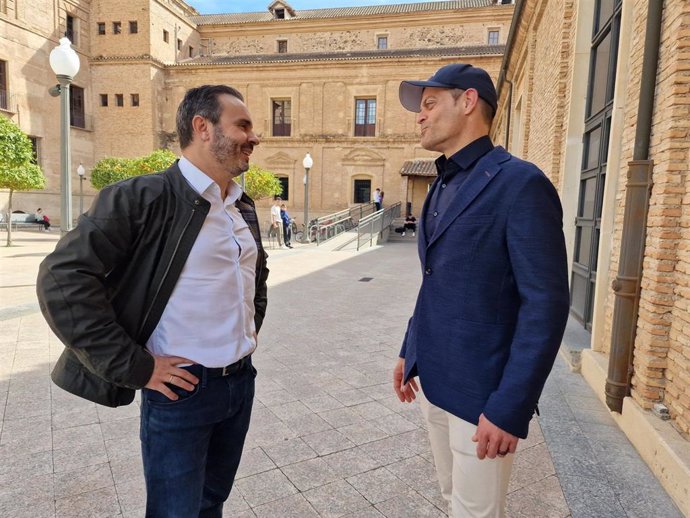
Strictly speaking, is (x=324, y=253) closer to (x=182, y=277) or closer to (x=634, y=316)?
(x=634, y=316)

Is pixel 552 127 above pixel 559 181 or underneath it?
above

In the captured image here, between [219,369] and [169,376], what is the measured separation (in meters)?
0.19

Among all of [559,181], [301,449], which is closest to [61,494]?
[301,449]

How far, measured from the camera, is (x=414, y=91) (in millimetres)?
1804

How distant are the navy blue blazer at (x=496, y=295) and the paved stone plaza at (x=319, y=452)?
3.95 ft

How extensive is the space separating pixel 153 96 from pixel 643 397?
3347 centimetres

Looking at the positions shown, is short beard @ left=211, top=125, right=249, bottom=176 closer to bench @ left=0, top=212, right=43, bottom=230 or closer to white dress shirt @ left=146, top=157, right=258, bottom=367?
white dress shirt @ left=146, top=157, right=258, bottom=367

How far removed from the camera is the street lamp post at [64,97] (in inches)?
246

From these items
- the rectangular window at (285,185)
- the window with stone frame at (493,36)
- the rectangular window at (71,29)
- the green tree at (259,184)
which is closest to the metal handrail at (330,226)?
the green tree at (259,184)

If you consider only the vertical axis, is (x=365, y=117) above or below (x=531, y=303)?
above

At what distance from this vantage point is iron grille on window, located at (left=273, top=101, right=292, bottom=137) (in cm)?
3092

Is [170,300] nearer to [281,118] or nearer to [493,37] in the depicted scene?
[281,118]

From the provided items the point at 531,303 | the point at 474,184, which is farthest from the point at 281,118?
the point at 531,303

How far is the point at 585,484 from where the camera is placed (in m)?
2.62
